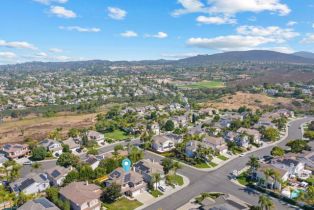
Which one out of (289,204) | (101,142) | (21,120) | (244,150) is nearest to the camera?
(289,204)

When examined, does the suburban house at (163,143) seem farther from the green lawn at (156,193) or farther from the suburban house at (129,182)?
the green lawn at (156,193)

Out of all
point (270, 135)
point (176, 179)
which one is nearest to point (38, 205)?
point (176, 179)

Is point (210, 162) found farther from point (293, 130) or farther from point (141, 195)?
point (293, 130)

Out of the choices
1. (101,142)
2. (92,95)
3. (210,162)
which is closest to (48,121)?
(101,142)

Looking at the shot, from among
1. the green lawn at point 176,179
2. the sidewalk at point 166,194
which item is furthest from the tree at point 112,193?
the green lawn at point 176,179

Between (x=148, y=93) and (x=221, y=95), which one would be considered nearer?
(x=221, y=95)

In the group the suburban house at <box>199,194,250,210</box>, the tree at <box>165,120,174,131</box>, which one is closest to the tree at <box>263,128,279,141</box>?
the tree at <box>165,120,174,131</box>

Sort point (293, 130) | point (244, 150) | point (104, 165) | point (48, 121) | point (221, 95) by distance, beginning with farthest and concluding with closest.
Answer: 1. point (221, 95)
2. point (48, 121)
3. point (293, 130)
4. point (244, 150)
5. point (104, 165)

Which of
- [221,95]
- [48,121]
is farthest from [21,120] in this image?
[221,95]
